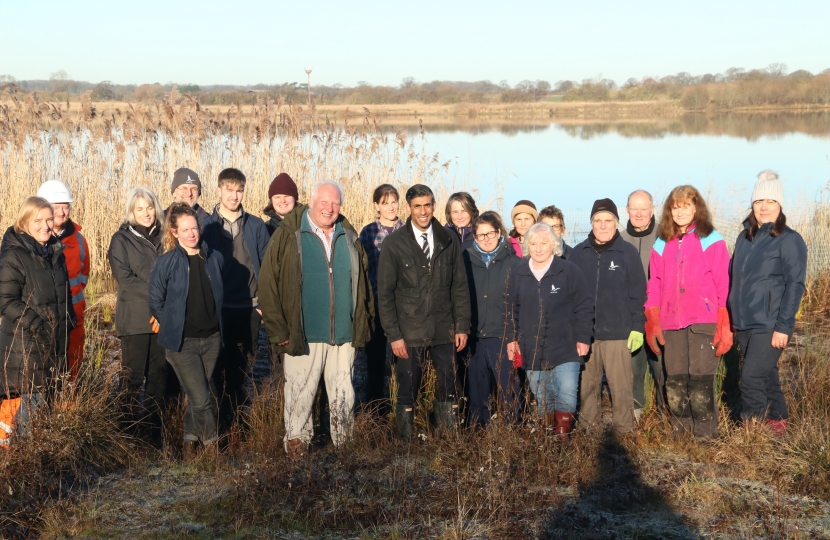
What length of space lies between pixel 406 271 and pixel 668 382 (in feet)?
6.59

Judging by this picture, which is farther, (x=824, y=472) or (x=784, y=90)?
(x=784, y=90)

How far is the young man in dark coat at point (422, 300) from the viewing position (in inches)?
220

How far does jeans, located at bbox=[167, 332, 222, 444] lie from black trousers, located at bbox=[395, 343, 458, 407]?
130 cm

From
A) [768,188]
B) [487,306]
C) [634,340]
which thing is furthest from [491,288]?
[768,188]

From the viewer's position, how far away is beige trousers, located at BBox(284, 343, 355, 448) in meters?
5.39

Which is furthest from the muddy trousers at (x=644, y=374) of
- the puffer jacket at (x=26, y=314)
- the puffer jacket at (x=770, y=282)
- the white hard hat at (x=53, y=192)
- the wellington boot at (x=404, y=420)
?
the white hard hat at (x=53, y=192)

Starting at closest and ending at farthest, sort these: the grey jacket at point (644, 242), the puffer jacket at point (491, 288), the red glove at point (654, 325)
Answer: the red glove at point (654, 325) < the puffer jacket at point (491, 288) < the grey jacket at point (644, 242)

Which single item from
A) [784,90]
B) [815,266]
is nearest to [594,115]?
[784,90]

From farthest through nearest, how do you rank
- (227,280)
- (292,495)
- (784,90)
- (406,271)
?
1. (784,90)
2. (227,280)
3. (406,271)
4. (292,495)

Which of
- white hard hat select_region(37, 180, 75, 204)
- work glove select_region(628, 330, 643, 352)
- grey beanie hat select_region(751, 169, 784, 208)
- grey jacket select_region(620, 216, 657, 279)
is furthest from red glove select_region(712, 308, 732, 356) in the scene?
white hard hat select_region(37, 180, 75, 204)

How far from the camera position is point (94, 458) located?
5.19 metres

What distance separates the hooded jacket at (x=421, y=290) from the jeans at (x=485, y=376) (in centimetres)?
30

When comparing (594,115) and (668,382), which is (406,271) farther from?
(594,115)

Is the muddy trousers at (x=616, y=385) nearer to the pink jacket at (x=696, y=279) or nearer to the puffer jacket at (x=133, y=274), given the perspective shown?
the pink jacket at (x=696, y=279)
